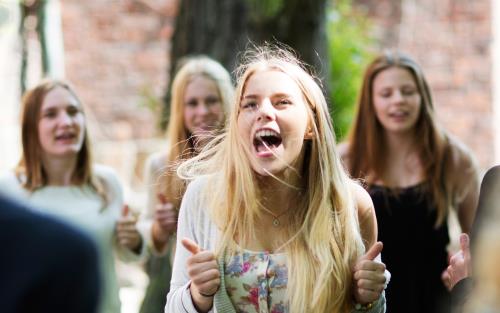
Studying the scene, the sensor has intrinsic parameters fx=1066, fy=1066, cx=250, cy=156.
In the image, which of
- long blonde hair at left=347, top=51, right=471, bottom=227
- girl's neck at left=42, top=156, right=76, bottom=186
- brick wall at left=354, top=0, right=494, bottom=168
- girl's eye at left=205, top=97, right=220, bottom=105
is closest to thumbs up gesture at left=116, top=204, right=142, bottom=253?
girl's neck at left=42, top=156, right=76, bottom=186

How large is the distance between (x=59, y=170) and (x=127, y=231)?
47cm

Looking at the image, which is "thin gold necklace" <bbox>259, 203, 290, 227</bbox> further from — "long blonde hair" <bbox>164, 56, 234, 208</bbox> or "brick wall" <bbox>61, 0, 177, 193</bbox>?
"brick wall" <bbox>61, 0, 177, 193</bbox>

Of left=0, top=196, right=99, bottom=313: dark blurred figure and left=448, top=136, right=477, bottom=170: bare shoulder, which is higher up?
left=0, top=196, right=99, bottom=313: dark blurred figure

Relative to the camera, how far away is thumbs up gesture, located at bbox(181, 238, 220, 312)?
2602mm

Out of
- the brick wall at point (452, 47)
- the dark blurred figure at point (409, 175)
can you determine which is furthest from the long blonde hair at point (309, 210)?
the brick wall at point (452, 47)

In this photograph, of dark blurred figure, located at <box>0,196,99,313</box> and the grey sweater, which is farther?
the grey sweater

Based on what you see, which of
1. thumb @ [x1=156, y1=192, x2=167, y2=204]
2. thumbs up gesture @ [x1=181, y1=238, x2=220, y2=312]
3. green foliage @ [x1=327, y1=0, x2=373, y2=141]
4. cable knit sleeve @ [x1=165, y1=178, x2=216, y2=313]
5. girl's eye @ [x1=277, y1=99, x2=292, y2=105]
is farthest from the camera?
green foliage @ [x1=327, y1=0, x2=373, y2=141]

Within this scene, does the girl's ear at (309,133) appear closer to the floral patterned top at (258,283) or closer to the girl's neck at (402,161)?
the floral patterned top at (258,283)

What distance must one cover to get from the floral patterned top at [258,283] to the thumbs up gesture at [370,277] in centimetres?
19

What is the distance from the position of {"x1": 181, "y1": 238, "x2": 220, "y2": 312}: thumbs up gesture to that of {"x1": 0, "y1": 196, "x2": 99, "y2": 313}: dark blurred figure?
56.6 inches

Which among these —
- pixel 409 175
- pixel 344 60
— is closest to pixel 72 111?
pixel 409 175

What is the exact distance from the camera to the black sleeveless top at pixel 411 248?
4.35 meters

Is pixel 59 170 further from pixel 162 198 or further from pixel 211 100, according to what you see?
pixel 211 100

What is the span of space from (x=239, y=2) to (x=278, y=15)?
0.27 meters
